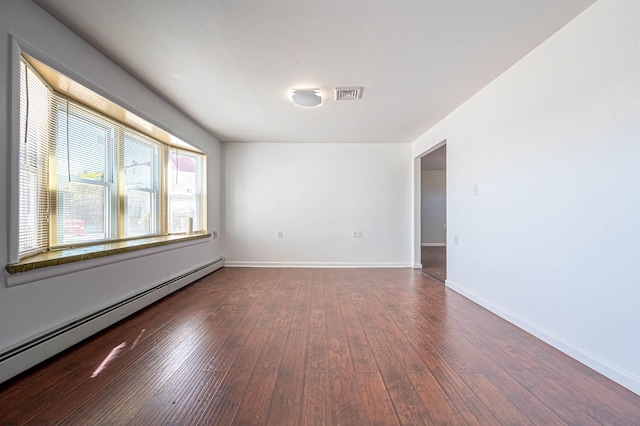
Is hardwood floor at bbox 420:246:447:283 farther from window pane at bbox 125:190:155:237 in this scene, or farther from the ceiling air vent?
window pane at bbox 125:190:155:237

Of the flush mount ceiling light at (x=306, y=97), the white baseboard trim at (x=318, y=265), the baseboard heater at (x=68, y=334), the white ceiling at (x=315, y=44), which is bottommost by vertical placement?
the white baseboard trim at (x=318, y=265)

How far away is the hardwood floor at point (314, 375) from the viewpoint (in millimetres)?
1404

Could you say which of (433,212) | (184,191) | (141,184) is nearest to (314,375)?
(141,184)

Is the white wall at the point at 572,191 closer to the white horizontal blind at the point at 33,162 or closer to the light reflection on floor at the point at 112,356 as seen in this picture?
the light reflection on floor at the point at 112,356

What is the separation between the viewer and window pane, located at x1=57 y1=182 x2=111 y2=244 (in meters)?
2.45

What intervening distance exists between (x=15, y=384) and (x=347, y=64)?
10.8 ft

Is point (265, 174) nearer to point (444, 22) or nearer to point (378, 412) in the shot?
Answer: point (444, 22)

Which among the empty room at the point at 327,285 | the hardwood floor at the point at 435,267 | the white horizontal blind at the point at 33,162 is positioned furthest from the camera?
the hardwood floor at the point at 435,267

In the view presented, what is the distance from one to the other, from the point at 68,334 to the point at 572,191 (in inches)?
152

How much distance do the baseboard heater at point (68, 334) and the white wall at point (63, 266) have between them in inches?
2.0

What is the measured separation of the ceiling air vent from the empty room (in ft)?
0.11

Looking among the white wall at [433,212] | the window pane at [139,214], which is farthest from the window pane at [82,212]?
the white wall at [433,212]

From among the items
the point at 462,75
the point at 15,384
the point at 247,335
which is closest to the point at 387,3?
the point at 462,75

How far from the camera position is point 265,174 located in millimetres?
5398
